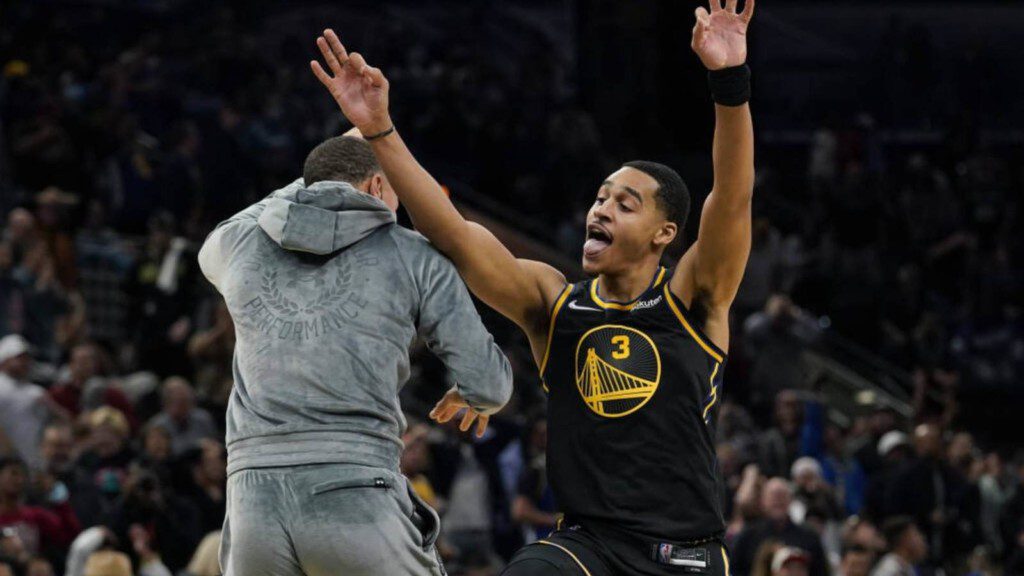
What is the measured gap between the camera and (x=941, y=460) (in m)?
15.1

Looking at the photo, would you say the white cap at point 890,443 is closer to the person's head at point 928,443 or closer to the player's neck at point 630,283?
the person's head at point 928,443

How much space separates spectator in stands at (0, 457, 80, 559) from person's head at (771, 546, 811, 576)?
4.26 meters

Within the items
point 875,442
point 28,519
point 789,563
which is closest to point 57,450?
point 28,519

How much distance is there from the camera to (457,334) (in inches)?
205

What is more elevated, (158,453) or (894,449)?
(158,453)

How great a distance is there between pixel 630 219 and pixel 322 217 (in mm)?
1143

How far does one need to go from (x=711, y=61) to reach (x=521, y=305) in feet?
3.27

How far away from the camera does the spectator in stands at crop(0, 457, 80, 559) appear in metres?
10.7

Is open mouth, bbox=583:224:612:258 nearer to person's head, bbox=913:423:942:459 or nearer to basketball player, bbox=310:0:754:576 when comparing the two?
basketball player, bbox=310:0:754:576

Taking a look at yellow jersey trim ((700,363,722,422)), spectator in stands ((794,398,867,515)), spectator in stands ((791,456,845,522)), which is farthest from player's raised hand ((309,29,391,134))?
spectator in stands ((794,398,867,515))

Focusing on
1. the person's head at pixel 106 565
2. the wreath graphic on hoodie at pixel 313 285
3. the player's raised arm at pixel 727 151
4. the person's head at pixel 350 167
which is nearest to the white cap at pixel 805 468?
the person's head at pixel 106 565

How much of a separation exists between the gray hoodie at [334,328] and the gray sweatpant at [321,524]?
0.05 metres

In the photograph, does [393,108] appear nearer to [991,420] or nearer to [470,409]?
[991,420]

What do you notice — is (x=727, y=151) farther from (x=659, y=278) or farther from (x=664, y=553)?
(x=664, y=553)
